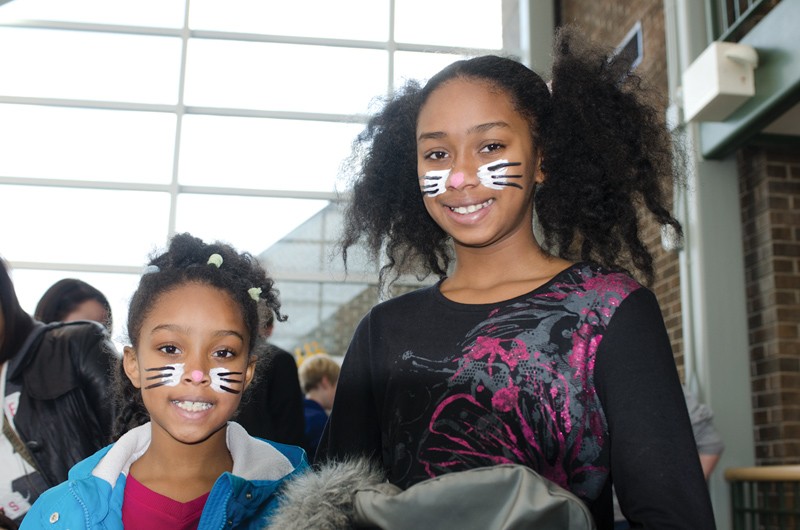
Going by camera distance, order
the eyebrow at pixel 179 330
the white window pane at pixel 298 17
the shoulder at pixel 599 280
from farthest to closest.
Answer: the white window pane at pixel 298 17 < the eyebrow at pixel 179 330 < the shoulder at pixel 599 280

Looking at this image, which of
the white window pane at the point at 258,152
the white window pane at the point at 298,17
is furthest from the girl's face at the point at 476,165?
the white window pane at the point at 298,17

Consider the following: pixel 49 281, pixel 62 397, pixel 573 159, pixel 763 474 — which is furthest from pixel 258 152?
pixel 573 159

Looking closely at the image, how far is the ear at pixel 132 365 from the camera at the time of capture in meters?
2.03

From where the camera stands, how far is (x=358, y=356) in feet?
5.46

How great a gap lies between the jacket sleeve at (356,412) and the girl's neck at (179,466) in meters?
0.43

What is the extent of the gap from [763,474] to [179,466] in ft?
12.2

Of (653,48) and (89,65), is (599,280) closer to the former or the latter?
(653,48)

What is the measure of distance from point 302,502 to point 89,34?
24.2 feet

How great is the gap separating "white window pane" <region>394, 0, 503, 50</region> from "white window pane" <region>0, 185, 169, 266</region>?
262 cm

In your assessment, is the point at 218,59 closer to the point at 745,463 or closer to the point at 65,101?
the point at 65,101

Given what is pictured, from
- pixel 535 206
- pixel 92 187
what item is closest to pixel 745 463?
pixel 535 206

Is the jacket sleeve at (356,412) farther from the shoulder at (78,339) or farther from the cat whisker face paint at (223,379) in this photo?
the shoulder at (78,339)

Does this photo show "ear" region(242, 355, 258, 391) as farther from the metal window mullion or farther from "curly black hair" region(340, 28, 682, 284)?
the metal window mullion

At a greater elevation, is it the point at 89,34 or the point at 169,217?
the point at 89,34
